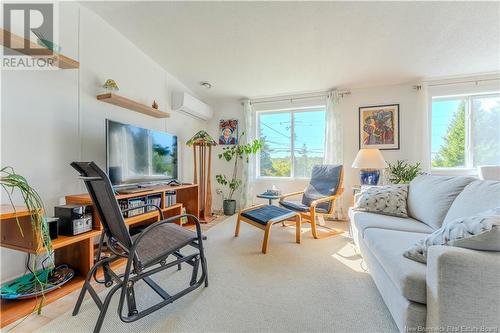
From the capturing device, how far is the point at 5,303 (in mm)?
1448

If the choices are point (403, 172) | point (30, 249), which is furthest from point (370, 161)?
point (30, 249)

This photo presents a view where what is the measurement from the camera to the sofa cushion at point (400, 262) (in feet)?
3.30

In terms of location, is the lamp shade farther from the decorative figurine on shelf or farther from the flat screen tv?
the decorative figurine on shelf

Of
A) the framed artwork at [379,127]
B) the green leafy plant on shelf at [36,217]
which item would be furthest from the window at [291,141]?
the green leafy plant on shelf at [36,217]

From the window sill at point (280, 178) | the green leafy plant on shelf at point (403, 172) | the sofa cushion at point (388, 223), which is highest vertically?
the green leafy plant on shelf at point (403, 172)

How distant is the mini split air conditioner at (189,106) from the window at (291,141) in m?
1.09

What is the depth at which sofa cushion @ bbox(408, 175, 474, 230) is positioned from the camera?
1695 millimetres

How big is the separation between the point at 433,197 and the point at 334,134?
6.82 feet

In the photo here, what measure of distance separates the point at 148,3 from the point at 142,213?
7.03ft

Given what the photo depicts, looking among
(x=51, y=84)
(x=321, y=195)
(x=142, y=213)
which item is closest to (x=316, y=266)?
(x=321, y=195)

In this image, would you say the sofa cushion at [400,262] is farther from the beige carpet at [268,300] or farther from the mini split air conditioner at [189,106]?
the mini split air conditioner at [189,106]

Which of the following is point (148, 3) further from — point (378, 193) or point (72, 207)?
point (378, 193)

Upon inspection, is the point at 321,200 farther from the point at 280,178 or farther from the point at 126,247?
the point at 126,247

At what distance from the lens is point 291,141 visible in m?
4.26
